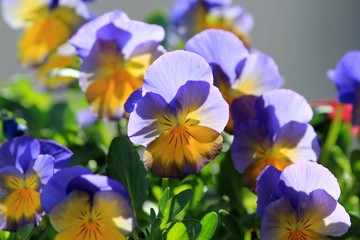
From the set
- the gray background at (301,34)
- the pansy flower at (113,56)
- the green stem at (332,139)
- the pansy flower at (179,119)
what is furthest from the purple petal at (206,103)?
the gray background at (301,34)

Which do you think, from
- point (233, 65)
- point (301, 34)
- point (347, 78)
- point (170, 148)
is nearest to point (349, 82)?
point (347, 78)

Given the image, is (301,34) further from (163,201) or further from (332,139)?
(163,201)

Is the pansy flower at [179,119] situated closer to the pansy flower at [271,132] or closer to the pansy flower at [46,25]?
the pansy flower at [271,132]

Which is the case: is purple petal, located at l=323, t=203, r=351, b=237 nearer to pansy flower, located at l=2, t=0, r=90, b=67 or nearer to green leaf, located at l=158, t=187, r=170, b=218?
green leaf, located at l=158, t=187, r=170, b=218

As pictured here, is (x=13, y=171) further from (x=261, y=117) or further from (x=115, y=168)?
(x=261, y=117)

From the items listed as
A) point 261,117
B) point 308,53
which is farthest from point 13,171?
point 308,53

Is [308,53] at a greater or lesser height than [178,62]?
lesser
